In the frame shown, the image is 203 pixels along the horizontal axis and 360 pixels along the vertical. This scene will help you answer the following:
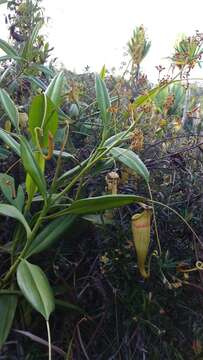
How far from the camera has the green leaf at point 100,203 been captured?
684mm

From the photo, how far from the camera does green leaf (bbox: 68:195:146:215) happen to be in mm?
684

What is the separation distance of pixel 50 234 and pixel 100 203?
11 cm

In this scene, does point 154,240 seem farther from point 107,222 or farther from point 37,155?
point 37,155

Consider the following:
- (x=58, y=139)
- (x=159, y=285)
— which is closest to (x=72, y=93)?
(x=58, y=139)

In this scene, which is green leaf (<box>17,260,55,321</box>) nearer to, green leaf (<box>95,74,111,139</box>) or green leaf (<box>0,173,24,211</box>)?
green leaf (<box>0,173,24,211</box>)

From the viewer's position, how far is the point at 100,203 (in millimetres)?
700

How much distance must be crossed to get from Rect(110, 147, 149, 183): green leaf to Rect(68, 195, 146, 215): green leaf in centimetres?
6

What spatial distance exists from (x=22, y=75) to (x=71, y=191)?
37cm

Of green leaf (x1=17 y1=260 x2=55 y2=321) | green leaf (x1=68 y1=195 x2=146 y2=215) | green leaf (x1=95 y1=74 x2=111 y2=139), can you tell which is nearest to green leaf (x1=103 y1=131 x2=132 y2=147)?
green leaf (x1=95 y1=74 x2=111 y2=139)

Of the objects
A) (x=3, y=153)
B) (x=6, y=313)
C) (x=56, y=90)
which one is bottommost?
(x=6, y=313)

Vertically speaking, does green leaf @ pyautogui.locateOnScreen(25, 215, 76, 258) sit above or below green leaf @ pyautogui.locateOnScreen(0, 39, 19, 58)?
below

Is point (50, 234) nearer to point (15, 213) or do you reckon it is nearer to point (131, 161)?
point (15, 213)

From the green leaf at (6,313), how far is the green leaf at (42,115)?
258 millimetres

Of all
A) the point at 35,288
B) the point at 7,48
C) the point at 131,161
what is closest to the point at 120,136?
the point at 131,161
